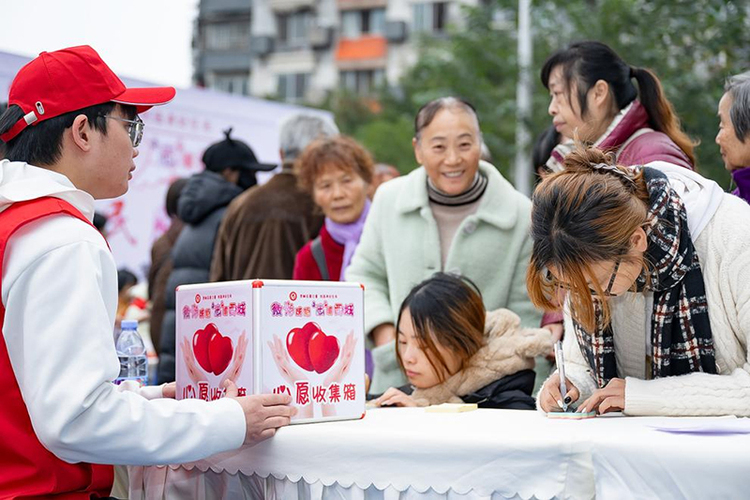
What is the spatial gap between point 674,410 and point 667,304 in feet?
0.78

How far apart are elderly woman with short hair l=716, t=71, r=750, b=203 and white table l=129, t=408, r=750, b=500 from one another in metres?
1.08

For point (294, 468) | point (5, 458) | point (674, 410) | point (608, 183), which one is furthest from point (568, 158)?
point (5, 458)

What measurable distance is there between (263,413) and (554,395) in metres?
0.73

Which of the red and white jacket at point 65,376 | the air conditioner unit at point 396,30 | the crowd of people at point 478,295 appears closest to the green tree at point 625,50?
the crowd of people at point 478,295

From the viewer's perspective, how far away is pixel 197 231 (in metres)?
4.98

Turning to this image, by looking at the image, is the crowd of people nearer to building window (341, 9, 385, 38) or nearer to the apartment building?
the apartment building

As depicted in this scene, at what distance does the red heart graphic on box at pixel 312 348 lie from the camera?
2135 millimetres

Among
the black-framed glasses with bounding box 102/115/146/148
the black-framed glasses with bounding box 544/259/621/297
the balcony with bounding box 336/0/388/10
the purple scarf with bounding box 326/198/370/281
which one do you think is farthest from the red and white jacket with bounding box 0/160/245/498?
the balcony with bounding box 336/0/388/10

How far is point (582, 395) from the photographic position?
2.38 meters

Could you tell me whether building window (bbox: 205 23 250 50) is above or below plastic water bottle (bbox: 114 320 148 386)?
above

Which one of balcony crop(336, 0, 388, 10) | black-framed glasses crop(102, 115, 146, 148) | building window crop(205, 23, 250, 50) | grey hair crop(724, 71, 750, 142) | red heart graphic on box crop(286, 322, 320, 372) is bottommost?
red heart graphic on box crop(286, 322, 320, 372)

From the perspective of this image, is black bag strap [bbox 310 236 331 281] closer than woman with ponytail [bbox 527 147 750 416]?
No

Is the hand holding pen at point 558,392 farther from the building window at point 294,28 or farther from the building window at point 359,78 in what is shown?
the building window at point 294,28

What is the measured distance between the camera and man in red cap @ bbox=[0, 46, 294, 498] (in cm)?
178
